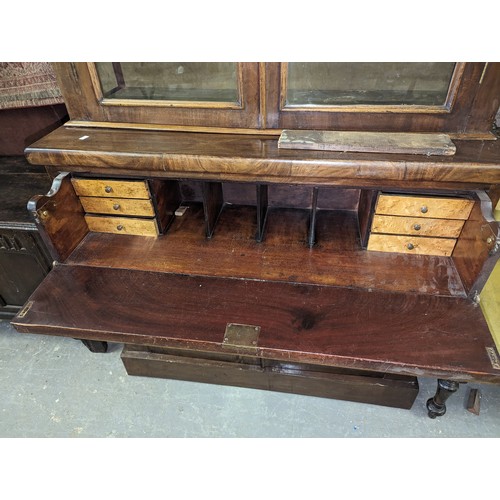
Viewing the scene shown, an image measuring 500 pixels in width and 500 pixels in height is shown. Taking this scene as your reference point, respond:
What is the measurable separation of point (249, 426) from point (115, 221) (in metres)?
1.00

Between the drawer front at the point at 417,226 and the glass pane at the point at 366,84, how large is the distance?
1.24 feet

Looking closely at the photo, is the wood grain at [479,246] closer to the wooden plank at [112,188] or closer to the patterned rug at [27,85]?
the wooden plank at [112,188]

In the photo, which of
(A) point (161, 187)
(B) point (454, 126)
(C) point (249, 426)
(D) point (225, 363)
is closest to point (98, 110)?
(A) point (161, 187)

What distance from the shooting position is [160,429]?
4.97 ft

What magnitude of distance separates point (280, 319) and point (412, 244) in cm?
57

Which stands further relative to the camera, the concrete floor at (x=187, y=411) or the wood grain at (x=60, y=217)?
the concrete floor at (x=187, y=411)

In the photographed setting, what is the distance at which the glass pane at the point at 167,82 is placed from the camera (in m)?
1.28

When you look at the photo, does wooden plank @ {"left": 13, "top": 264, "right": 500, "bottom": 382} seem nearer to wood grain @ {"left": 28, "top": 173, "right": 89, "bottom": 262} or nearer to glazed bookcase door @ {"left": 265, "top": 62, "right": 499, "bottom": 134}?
wood grain @ {"left": 28, "top": 173, "right": 89, "bottom": 262}

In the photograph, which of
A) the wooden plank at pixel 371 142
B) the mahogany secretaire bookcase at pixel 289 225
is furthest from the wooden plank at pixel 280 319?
the wooden plank at pixel 371 142

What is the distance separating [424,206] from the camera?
1225mm

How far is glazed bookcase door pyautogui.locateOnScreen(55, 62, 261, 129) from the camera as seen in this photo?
4.17 ft

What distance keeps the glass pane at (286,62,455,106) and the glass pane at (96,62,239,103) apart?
23 centimetres

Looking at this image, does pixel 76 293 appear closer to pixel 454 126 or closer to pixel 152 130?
pixel 152 130

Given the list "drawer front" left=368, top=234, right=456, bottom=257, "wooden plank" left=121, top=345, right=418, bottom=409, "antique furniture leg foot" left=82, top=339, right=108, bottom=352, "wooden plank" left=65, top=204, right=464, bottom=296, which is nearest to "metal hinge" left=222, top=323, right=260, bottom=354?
"wooden plank" left=65, top=204, right=464, bottom=296
